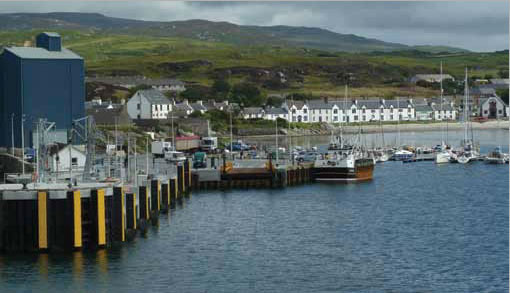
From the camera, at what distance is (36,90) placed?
7031 centimetres

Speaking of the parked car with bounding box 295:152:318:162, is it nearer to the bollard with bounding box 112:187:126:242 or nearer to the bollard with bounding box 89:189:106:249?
the bollard with bounding box 112:187:126:242

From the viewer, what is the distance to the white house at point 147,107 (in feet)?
413

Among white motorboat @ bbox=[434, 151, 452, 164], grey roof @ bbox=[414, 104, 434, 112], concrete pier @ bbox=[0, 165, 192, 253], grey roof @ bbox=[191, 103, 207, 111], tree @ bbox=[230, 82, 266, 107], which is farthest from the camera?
grey roof @ bbox=[414, 104, 434, 112]

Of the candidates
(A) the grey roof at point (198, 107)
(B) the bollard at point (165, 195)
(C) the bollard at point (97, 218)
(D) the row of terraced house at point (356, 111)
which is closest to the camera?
(C) the bollard at point (97, 218)

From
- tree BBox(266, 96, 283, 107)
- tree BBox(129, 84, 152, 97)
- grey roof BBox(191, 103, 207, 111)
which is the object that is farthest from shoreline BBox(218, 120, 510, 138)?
tree BBox(129, 84, 152, 97)

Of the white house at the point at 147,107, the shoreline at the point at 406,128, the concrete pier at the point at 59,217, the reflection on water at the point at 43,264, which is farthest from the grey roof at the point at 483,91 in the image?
the reflection on water at the point at 43,264

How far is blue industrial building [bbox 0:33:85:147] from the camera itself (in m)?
69.7

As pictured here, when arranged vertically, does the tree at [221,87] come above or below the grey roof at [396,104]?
above

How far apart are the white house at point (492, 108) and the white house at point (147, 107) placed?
61758mm

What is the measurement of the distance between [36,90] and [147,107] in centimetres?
5578

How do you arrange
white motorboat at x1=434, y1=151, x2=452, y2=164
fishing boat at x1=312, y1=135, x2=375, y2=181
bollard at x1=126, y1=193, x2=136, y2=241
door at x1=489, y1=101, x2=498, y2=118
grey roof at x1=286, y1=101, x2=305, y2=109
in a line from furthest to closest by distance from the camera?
door at x1=489, y1=101, x2=498, y2=118
grey roof at x1=286, y1=101, x2=305, y2=109
white motorboat at x1=434, y1=151, x2=452, y2=164
fishing boat at x1=312, y1=135, x2=375, y2=181
bollard at x1=126, y1=193, x2=136, y2=241

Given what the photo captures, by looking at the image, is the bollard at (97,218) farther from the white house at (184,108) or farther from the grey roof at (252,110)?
the grey roof at (252,110)

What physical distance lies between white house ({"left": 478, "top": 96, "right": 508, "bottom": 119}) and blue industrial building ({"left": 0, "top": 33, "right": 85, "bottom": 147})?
108580 mm

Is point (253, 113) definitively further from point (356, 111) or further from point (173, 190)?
point (173, 190)
